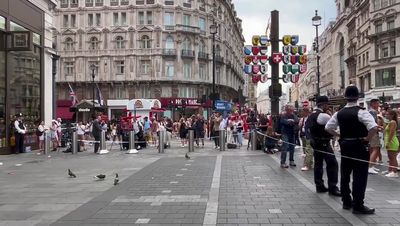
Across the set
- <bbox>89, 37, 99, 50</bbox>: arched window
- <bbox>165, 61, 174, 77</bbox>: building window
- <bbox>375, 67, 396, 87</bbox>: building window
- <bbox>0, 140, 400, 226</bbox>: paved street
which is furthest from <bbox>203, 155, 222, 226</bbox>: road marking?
<bbox>89, 37, 99, 50</bbox>: arched window

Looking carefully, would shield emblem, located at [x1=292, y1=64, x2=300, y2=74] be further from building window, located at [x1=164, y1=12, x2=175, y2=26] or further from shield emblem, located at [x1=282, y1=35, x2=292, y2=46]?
building window, located at [x1=164, y1=12, x2=175, y2=26]

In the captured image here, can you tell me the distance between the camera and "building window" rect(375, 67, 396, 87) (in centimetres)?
5584

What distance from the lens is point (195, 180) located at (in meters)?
10.8

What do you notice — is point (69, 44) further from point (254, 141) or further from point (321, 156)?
point (321, 156)

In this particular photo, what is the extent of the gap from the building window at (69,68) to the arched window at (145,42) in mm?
10277

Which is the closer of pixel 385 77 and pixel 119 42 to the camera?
pixel 385 77

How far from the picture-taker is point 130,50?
6431 cm

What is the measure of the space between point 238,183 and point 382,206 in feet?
11.3

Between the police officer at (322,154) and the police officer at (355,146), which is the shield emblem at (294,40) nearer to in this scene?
the police officer at (322,154)

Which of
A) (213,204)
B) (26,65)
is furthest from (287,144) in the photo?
(26,65)

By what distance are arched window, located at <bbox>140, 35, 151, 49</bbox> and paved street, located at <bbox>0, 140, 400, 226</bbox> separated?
5192cm

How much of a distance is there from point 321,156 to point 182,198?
112 inches

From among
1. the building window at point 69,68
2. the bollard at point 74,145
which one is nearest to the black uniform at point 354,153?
the bollard at point 74,145

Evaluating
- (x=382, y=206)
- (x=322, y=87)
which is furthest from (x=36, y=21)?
(x=322, y=87)
